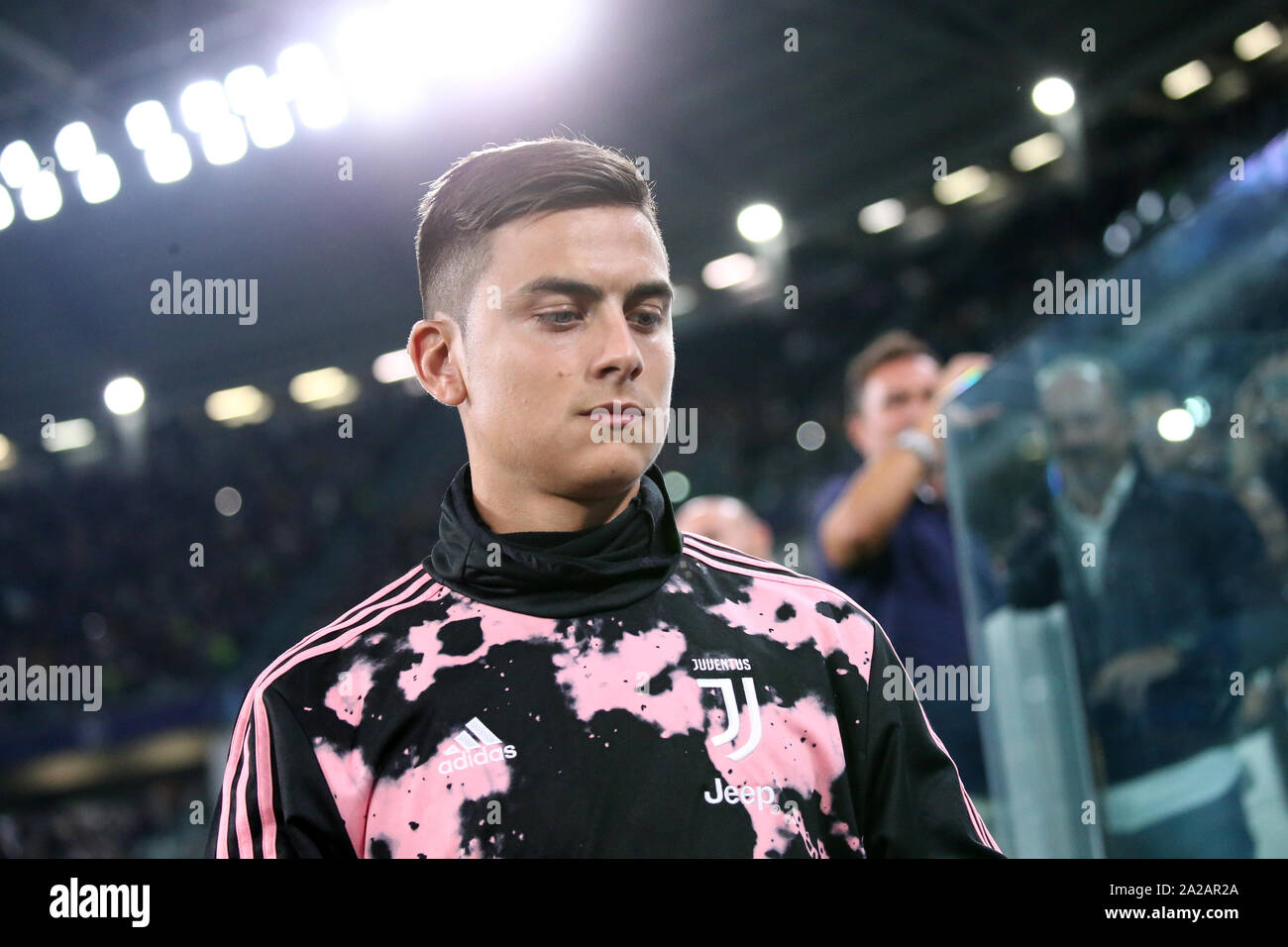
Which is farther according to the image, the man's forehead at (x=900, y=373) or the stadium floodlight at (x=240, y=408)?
the stadium floodlight at (x=240, y=408)

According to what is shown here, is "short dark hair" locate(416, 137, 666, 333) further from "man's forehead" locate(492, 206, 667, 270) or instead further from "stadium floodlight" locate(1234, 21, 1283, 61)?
→ "stadium floodlight" locate(1234, 21, 1283, 61)

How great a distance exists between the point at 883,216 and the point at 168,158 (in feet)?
22.5

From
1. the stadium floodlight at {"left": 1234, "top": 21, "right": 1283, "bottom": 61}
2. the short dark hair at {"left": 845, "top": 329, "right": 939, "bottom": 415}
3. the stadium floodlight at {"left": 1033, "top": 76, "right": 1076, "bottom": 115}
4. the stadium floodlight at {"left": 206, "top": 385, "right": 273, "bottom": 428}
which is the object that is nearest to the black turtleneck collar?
the short dark hair at {"left": 845, "top": 329, "right": 939, "bottom": 415}

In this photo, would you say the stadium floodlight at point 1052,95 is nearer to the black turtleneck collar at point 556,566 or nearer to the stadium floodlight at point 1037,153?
the stadium floodlight at point 1037,153

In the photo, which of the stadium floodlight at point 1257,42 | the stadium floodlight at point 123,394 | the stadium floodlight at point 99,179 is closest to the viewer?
the stadium floodlight at point 99,179

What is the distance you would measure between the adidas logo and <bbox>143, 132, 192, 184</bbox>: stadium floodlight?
3.97 meters

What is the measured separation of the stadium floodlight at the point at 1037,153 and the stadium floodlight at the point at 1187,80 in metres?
0.82

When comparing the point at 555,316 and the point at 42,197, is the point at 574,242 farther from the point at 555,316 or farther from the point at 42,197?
the point at 42,197

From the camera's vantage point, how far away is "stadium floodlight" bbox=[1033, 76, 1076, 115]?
17.1 feet

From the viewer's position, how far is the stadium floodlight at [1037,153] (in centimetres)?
799

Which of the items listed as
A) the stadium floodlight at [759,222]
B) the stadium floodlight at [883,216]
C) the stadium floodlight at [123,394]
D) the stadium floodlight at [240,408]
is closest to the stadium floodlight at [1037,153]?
the stadium floodlight at [883,216]

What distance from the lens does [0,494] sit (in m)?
10.3

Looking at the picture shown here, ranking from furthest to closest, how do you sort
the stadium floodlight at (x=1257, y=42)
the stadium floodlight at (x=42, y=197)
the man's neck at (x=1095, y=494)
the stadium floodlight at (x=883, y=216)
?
1. the stadium floodlight at (x=883, y=216)
2. the stadium floodlight at (x=1257, y=42)
3. the stadium floodlight at (x=42, y=197)
4. the man's neck at (x=1095, y=494)
